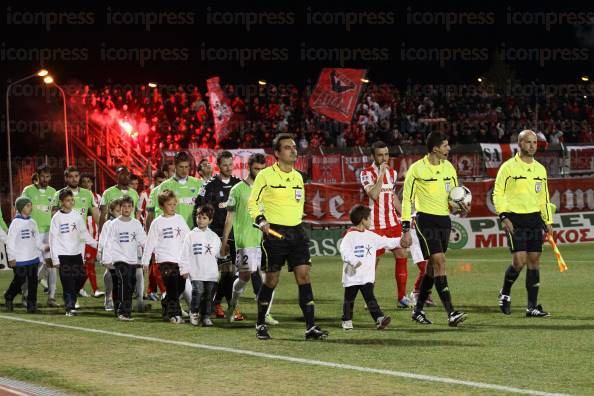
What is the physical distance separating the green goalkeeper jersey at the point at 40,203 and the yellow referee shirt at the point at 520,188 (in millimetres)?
8037

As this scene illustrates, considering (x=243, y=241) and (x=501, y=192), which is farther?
(x=501, y=192)

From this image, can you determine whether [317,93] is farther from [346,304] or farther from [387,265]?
[346,304]

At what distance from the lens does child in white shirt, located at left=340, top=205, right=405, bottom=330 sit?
39.2 ft

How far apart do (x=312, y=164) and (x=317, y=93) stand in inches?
213

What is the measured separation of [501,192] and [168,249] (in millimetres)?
4270

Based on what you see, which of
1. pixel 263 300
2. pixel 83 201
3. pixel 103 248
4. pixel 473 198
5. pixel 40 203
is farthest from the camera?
pixel 473 198

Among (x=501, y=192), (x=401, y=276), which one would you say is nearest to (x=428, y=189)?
(x=501, y=192)

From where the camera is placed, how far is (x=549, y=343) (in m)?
10.2

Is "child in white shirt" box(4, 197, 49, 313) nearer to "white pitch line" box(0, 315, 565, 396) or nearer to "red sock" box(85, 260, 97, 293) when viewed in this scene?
"red sock" box(85, 260, 97, 293)

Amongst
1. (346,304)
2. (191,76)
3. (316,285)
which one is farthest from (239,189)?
(191,76)

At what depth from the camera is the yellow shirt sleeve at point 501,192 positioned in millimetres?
13039

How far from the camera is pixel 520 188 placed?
1296cm

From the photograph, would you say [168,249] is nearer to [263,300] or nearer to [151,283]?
[263,300]

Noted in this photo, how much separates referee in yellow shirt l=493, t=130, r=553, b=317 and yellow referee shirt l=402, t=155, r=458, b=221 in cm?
95
